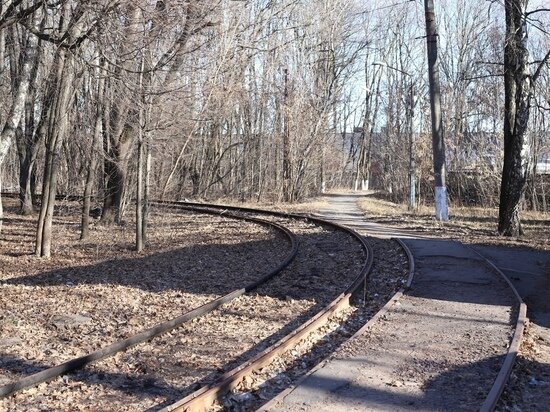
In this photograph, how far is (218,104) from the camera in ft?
86.1

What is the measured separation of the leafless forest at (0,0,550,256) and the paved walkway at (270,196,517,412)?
6.46 m

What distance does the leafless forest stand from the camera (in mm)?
12332

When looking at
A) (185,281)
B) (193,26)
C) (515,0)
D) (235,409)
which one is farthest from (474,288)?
(515,0)

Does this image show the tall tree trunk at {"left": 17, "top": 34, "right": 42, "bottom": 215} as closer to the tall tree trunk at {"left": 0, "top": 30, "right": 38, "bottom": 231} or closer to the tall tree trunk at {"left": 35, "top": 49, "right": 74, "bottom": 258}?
the tall tree trunk at {"left": 0, "top": 30, "right": 38, "bottom": 231}

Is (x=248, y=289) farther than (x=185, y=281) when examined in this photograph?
No

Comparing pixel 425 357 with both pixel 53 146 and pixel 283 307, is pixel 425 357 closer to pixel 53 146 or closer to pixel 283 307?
pixel 283 307

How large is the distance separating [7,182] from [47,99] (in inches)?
1309

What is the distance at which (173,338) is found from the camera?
7527 millimetres

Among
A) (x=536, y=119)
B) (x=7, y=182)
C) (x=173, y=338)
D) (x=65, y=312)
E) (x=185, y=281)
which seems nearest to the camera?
(x=173, y=338)

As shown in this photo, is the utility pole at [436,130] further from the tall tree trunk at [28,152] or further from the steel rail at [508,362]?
the tall tree trunk at [28,152]

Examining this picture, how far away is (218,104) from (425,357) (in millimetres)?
20940

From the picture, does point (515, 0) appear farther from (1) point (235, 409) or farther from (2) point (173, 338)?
(1) point (235, 409)

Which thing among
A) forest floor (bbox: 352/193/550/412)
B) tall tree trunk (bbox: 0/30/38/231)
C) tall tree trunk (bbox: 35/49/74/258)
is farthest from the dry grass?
tall tree trunk (bbox: 0/30/38/231)

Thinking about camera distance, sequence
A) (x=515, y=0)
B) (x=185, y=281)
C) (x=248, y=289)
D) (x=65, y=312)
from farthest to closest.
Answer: (x=515, y=0) < (x=185, y=281) < (x=248, y=289) < (x=65, y=312)
